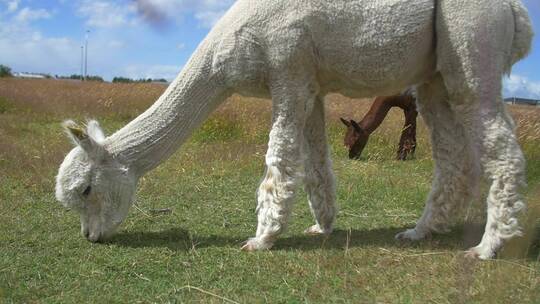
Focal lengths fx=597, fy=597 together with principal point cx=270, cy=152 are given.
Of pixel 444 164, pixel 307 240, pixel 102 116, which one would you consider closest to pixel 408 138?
pixel 444 164

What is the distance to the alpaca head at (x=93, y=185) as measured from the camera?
4695 mm

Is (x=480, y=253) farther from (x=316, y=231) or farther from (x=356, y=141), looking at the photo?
(x=356, y=141)

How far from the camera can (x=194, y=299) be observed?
11.7 ft

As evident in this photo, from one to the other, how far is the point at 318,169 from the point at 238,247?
0.99 meters

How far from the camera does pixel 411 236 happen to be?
5.05 metres

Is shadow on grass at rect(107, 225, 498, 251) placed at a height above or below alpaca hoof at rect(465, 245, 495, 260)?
below

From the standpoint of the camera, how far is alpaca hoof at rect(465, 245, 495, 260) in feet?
13.7

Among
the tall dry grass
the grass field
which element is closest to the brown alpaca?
the grass field

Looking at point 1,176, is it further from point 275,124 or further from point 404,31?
point 404,31

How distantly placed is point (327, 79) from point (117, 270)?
211 centimetres

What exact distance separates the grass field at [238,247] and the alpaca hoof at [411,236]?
9 cm

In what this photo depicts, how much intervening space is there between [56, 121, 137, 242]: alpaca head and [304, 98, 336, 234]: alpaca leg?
4.87 ft

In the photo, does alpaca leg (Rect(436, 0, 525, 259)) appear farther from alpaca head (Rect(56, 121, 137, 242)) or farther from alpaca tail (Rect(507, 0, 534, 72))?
alpaca head (Rect(56, 121, 137, 242))

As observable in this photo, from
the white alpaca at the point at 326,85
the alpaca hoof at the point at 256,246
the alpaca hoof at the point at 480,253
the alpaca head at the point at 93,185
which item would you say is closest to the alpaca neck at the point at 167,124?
the white alpaca at the point at 326,85
